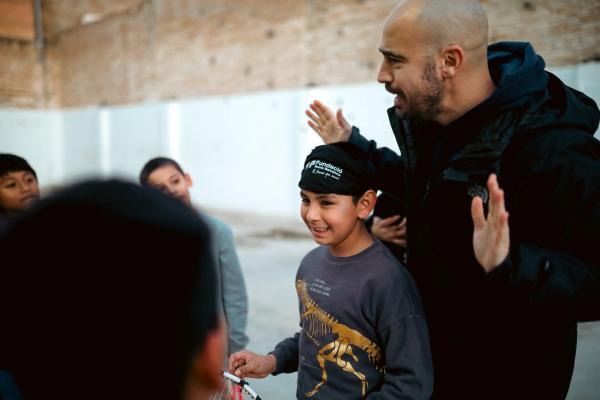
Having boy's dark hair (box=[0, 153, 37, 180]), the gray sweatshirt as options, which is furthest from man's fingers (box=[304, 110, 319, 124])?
boy's dark hair (box=[0, 153, 37, 180])

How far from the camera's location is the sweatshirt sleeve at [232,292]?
101 inches

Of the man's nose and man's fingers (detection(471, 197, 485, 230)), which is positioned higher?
the man's nose

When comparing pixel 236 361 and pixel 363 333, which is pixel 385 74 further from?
pixel 236 361

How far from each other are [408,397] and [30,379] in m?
1.10

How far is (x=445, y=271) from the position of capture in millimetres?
1474

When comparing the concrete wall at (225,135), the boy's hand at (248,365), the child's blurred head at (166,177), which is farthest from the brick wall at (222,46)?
the boy's hand at (248,365)

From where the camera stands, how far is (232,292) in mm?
2600

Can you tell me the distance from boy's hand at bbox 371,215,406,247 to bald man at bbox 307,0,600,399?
0.88ft

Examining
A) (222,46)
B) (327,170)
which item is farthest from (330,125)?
(222,46)

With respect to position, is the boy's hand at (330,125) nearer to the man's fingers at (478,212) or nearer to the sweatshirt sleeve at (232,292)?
the man's fingers at (478,212)

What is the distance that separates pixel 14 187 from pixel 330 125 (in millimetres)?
2004

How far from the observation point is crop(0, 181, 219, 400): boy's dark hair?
553mm

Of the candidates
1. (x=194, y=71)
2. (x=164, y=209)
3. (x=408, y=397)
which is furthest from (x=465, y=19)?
(x=194, y=71)

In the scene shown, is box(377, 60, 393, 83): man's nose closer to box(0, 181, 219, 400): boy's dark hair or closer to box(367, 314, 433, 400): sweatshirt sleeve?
box(367, 314, 433, 400): sweatshirt sleeve
